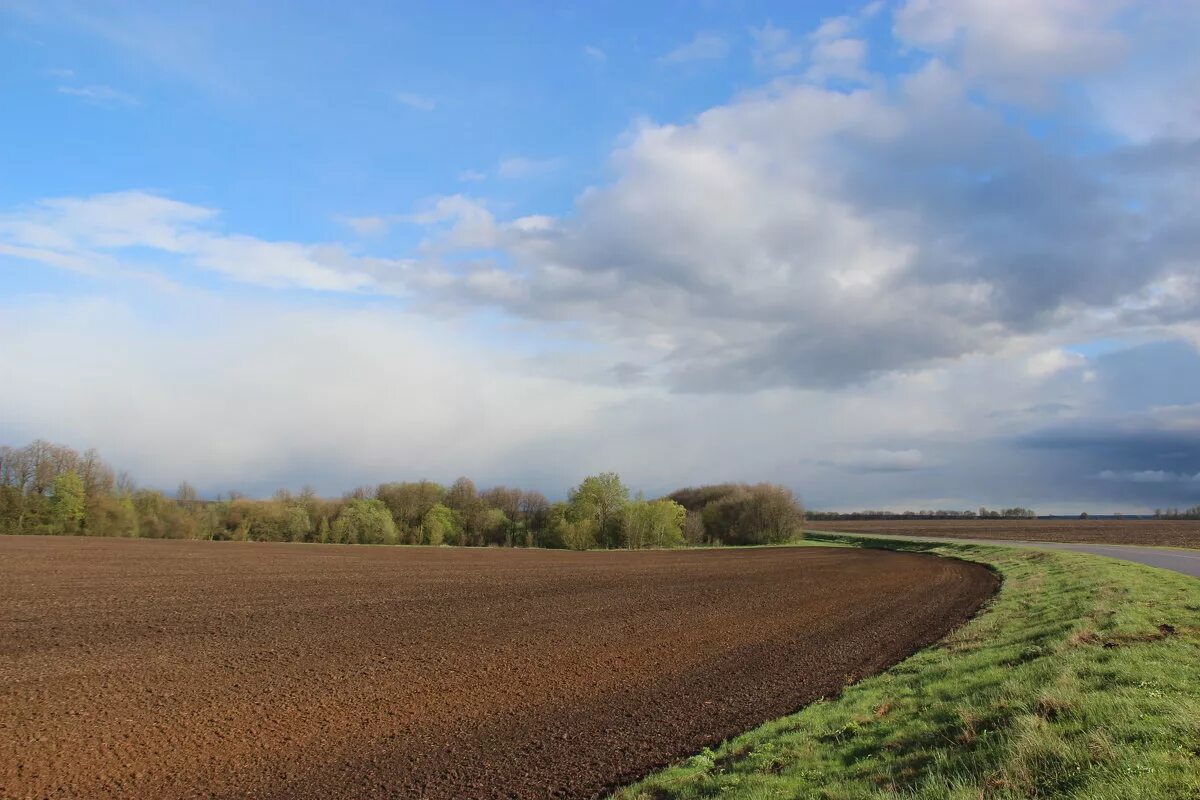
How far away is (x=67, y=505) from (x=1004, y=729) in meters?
109

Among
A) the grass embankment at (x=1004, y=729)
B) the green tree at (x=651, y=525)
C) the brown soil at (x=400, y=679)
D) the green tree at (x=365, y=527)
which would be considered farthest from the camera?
the green tree at (x=365, y=527)

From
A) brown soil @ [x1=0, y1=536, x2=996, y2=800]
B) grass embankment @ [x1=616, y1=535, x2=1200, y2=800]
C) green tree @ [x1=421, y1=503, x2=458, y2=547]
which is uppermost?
grass embankment @ [x1=616, y1=535, x2=1200, y2=800]

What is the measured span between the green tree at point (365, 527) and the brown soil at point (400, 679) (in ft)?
233

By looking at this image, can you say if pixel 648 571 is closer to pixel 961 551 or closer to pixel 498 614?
pixel 498 614

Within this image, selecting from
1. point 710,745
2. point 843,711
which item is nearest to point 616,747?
point 710,745

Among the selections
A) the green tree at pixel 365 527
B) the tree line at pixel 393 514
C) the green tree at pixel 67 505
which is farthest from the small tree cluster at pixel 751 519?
the green tree at pixel 67 505

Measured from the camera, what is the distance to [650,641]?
2080 cm

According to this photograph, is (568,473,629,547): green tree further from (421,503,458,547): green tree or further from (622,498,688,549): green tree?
(421,503,458,547): green tree

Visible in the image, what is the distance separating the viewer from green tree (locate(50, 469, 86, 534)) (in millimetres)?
86938

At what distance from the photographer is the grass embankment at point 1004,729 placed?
638cm

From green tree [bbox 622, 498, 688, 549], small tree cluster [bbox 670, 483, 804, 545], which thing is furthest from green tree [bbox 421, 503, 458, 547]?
small tree cluster [bbox 670, 483, 804, 545]

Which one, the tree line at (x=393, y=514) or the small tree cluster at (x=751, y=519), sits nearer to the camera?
the tree line at (x=393, y=514)

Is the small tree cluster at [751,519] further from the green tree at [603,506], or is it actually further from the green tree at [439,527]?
the green tree at [439,527]

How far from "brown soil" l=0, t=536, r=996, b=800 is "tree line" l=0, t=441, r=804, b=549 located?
68395mm
